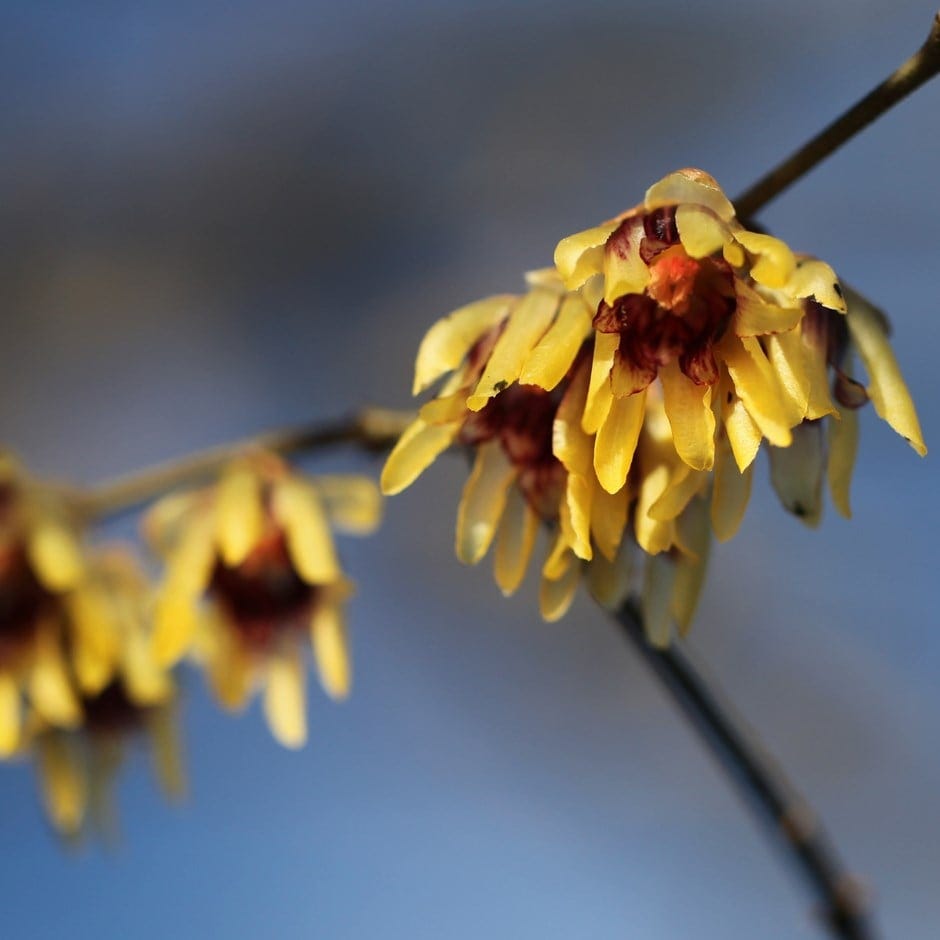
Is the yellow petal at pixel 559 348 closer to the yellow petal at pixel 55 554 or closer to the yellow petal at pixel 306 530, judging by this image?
the yellow petal at pixel 306 530

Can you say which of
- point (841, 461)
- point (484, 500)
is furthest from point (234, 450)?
point (841, 461)

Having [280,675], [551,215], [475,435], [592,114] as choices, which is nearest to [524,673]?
[551,215]

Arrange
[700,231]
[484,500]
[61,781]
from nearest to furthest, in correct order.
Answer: [700,231]
[484,500]
[61,781]

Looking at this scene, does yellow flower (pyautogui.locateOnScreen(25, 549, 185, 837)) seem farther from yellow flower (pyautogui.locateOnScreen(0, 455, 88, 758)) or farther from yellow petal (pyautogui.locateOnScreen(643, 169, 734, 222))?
yellow petal (pyautogui.locateOnScreen(643, 169, 734, 222))

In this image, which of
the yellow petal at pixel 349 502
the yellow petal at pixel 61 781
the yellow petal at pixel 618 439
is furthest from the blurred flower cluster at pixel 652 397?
the yellow petal at pixel 61 781

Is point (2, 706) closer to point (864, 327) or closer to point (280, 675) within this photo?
point (280, 675)

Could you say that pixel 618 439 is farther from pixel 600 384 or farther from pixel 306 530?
pixel 306 530

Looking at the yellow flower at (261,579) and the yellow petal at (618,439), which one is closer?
the yellow petal at (618,439)
